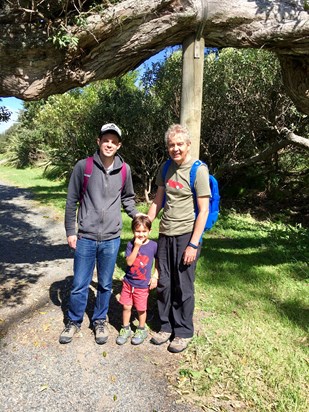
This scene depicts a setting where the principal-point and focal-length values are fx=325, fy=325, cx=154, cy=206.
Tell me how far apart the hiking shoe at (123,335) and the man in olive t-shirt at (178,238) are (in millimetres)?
269

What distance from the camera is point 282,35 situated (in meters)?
3.54

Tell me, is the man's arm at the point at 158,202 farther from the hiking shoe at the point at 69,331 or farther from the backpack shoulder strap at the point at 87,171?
the hiking shoe at the point at 69,331

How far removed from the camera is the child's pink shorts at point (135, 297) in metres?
3.39

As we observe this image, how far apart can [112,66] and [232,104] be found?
28.3ft

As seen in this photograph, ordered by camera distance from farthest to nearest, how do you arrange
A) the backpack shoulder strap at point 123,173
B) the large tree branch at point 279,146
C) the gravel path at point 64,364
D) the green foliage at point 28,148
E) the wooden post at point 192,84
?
the green foliage at point 28,148
the large tree branch at point 279,146
the wooden post at point 192,84
the backpack shoulder strap at point 123,173
the gravel path at point 64,364

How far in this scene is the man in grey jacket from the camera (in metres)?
3.24

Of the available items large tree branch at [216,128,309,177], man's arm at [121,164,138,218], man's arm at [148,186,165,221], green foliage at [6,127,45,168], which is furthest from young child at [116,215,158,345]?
green foliage at [6,127,45,168]

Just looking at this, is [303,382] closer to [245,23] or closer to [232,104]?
[245,23]

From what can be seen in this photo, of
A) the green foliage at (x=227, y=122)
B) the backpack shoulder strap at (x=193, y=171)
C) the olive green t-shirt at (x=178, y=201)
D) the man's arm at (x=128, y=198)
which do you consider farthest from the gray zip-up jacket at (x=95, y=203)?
the green foliage at (x=227, y=122)

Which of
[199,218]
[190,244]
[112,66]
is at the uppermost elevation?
[112,66]

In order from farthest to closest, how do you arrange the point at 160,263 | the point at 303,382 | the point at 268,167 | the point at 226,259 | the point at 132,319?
1. the point at 268,167
2. the point at 226,259
3. the point at 132,319
4. the point at 160,263
5. the point at 303,382

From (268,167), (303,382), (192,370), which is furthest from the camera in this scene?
(268,167)

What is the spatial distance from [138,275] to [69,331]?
95cm

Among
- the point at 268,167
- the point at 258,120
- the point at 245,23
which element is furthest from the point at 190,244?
the point at 268,167
